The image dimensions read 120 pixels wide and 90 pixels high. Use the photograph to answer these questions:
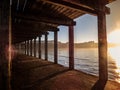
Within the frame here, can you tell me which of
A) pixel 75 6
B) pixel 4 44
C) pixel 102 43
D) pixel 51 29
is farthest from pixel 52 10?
pixel 4 44

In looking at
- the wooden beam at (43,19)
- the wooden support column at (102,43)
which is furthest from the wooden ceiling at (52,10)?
the wooden support column at (102,43)

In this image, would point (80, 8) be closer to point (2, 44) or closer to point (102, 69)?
point (102, 69)

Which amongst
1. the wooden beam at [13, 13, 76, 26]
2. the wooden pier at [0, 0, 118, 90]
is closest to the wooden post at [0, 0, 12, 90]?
the wooden pier at [0, 0, 118, 90]

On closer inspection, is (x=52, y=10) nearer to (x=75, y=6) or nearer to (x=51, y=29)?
(x=75, y=6)

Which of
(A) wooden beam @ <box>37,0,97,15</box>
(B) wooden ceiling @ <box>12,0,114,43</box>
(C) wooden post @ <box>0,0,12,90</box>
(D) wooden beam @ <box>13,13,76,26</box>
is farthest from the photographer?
(D) wooden beam @ <box>13,13,76,26</box>

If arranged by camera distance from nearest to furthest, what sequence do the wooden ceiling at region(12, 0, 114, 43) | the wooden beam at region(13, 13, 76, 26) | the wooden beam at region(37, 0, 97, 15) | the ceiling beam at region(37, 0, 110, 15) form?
the ceiling beam at region(37, 0, 110, 15) < the wooden beam at region(37, 0, 97, 15) < the wooden ceiling at region(12, 0, 114, 43) < the wooden beam at region(13, 13, 76, 26)

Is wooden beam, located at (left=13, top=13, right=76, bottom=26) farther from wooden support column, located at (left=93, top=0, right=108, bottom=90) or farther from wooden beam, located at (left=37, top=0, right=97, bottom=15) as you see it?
wooden support column, located at (left=93, top=0, right=108, bottom=90)

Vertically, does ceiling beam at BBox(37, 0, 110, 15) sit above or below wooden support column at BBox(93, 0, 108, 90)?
above

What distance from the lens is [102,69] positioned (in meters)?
6.79

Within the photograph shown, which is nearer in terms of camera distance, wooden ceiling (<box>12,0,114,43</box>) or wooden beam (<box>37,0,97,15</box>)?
wooden beam (<box>37,0,97,15</box>)

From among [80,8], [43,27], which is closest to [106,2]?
Result: [80,8]

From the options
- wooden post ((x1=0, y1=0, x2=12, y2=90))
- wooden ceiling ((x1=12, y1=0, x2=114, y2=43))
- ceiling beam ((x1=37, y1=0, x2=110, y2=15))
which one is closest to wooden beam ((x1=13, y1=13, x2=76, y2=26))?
wooden ceiling ((x1=12, y1=0, x2=114, y2=43))

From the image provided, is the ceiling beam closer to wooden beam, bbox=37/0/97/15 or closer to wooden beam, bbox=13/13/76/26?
wooden beam, bbox=37/0/97/15

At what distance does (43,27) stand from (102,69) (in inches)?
355
